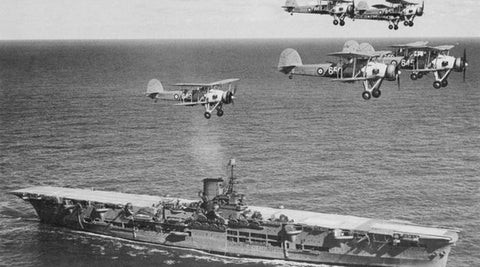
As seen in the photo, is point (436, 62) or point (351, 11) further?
point (436, 62)

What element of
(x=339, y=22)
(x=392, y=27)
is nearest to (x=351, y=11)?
(x=339, y=22)

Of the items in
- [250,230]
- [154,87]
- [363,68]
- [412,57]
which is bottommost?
[250,230]

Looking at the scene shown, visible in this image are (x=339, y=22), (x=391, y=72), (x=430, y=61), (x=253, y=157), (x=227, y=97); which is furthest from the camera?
(x=253, y=157)

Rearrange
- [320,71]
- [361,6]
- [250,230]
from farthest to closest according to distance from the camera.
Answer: [250,230], [320,71], [361,6]

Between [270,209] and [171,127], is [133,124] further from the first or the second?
[270,209]

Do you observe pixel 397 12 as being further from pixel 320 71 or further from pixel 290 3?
pixel 290 3

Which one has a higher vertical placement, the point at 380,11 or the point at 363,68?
the point at 380,11

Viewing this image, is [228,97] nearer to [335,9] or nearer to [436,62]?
[335,9]

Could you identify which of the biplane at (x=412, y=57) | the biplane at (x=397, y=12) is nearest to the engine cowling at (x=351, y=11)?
the biplane at (x=397, y=12)

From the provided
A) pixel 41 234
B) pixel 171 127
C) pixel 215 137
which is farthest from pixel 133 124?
pixel 41 234
